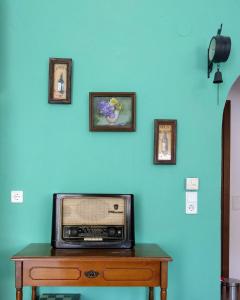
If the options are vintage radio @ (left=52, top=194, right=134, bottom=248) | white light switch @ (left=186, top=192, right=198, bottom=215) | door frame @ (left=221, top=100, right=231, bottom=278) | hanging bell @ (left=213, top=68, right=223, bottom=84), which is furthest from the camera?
door frame @ (left=221, top=100, right=231, bottom=278)

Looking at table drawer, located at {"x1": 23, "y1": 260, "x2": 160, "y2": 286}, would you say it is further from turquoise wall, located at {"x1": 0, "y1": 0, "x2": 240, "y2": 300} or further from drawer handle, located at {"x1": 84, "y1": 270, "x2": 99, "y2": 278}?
turquoise wall, located at {"x1": 0, "y1": 0, "x2": 240, "y2": 300}

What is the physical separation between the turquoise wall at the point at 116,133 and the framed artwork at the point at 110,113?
55 mm

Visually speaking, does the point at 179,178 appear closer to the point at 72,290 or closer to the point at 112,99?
the point at 112,99

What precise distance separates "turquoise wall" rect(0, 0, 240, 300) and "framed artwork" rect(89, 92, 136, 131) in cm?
5

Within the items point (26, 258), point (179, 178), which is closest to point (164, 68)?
point (179, 178)

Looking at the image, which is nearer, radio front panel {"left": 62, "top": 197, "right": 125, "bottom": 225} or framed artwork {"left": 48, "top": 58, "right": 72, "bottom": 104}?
radio front panel {"left": 62, "top": 197, "right": 125, "bottom": 225}

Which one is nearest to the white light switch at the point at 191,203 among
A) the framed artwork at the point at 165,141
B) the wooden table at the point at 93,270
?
the framed artwork at the point at 165,141

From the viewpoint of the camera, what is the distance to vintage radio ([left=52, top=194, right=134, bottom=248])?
2.19 meters

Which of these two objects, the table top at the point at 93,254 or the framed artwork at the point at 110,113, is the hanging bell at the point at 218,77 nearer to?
the framed artwork at the point at 110,113

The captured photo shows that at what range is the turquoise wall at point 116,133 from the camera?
2.41m

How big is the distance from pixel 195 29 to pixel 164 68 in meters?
0.36

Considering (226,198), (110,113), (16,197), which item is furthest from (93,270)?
(226,198)

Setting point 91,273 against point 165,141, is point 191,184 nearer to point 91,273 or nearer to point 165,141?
point 165,141

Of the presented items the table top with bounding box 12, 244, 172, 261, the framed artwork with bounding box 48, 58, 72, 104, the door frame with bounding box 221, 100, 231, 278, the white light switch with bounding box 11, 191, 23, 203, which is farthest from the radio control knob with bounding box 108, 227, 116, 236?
the door frame with bounding box 221, 100, 231, 278
